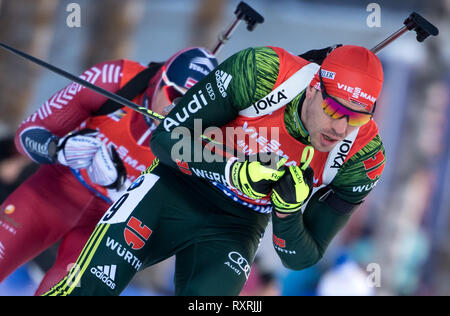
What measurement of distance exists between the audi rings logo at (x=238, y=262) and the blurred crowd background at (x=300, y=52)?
146cm

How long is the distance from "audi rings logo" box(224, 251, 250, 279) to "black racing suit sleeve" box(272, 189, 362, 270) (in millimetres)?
212

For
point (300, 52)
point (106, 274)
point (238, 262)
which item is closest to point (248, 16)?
point (238, 262)

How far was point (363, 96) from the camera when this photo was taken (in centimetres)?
296

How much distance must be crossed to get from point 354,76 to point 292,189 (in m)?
0.57

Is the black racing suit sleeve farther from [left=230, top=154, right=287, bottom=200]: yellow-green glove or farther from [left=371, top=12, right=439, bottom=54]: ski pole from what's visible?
[left=371, top=12, right=439, bottom=54]: ski pole

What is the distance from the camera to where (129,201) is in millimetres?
3297

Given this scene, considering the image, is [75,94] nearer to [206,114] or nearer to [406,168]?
[206,114]

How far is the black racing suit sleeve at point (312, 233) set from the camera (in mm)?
3334

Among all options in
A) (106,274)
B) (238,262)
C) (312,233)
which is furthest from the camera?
(312,233)

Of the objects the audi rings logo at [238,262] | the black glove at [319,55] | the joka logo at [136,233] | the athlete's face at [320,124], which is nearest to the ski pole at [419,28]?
the black glove at [319,55]

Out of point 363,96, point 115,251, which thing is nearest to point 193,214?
point 115,251

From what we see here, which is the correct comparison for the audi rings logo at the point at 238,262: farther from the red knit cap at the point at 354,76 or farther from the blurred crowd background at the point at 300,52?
the blurred crowd background at the point at 300,52

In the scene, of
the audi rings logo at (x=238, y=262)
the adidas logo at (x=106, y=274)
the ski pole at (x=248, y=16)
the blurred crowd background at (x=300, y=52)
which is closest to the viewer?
the adidas logo at (x=106, y=274)

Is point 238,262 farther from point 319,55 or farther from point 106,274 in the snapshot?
point 319,55
